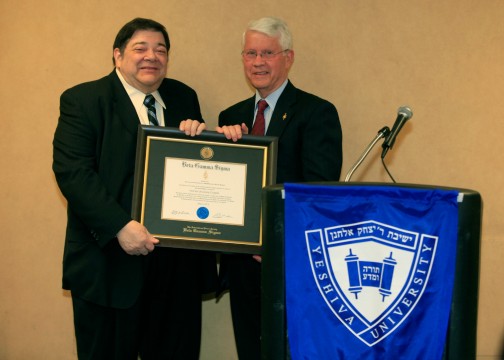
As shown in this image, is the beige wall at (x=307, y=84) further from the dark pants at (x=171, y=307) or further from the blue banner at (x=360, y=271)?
the blue banner at (x=360, y=271)

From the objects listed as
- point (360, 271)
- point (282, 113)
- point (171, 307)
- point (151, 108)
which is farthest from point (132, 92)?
point (360, 271)

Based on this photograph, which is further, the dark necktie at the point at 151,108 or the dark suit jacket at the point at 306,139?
the dark necktie at the point at 151,108

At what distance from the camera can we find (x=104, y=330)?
10.0 feet

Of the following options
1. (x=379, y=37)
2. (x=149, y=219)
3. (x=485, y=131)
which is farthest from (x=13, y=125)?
(x=485, y=131)

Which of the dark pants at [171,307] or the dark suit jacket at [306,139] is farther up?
the dark suit jacket at [306,139]

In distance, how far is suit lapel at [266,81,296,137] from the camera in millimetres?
3186

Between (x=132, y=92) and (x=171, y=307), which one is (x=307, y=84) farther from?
(x=171, y=307)

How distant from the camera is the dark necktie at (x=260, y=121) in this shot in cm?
330

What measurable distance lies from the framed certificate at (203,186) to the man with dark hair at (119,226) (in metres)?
0.09

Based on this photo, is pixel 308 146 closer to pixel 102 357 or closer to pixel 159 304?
pixel 159 304

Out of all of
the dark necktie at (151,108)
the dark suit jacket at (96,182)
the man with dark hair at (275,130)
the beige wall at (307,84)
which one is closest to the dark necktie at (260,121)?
the man with dark hair at (275,130)

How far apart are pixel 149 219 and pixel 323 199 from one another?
1.42 metres

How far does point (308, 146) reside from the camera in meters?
3.10

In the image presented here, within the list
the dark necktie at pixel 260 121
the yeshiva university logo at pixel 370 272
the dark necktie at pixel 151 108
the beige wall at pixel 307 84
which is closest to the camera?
the yeshiva university logo at pixel 370 272
